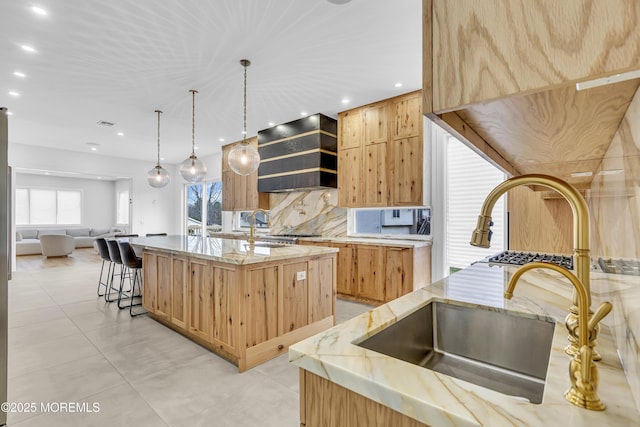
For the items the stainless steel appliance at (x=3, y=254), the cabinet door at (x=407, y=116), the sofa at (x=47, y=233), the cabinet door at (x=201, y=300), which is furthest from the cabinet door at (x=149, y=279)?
the sofa at (x=47, y=233)

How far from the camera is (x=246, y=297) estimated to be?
246 cm

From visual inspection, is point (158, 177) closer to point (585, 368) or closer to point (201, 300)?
point (201, 300)

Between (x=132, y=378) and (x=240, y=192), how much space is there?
4.91 metres

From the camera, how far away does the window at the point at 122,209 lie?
11.5 meters

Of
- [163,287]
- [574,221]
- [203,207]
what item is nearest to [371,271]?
[163,287]

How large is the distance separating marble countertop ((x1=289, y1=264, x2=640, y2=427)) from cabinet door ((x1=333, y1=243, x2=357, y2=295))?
11.0ft

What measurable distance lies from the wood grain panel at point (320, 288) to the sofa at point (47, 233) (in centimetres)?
839

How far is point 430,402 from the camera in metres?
0.58

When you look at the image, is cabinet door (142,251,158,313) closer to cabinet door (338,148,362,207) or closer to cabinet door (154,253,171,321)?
cabinet door (154,253,171,321)

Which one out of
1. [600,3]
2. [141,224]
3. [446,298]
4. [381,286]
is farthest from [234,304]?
[141,224]

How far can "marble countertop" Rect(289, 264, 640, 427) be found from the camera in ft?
1.76

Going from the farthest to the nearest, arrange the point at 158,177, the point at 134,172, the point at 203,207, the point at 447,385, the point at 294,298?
the point at 134,172
the point at 203,207
the point at 158,177
the point at 294,298
the point at 447,385

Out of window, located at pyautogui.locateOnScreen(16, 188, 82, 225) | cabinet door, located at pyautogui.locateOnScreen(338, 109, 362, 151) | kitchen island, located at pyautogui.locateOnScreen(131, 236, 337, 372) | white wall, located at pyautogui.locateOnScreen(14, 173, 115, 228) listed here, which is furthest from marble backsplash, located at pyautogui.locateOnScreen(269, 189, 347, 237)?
window, located at pyautogui.locateOnScreen(16, 188, 82, 225)

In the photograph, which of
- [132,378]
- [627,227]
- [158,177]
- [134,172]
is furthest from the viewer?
[134,172]
